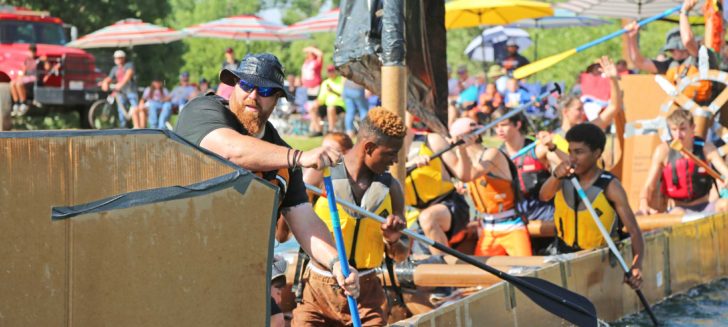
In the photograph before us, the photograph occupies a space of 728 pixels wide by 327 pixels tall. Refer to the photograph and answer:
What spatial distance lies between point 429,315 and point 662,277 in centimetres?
438

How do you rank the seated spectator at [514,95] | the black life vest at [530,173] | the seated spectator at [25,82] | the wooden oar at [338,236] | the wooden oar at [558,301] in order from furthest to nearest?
the seated spectator at [25,82] < the seated spectator at [514,95] < the black life vest at [530,173] < the wooden oar at [558,301] < the wooden oar at [338,236]

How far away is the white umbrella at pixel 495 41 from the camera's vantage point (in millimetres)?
24016

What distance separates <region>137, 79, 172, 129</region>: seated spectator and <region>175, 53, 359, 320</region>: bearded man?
20.7 metres

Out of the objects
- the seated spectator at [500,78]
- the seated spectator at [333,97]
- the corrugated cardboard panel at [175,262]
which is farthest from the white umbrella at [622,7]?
the corrugated cardboard panel at [175,262]

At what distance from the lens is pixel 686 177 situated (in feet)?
37.3

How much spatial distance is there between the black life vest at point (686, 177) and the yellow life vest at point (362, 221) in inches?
224

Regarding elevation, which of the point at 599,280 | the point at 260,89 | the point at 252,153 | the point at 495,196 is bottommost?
the point at 599,280

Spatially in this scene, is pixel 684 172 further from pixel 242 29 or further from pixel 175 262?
A: pixel 242 29

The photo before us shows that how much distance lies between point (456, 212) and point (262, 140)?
5.20 metres

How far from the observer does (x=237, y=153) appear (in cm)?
445

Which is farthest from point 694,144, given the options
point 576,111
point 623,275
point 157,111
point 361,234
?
point 157,111

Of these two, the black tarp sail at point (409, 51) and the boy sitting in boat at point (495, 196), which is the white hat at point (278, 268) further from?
the boy sitting in boat at point (495, 196)

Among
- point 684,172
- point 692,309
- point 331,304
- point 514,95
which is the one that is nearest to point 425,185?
point 692,309

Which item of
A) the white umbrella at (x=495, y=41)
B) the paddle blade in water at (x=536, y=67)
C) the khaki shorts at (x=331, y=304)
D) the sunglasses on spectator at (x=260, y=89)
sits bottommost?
the khaki shorts at (x=331, y=304)
